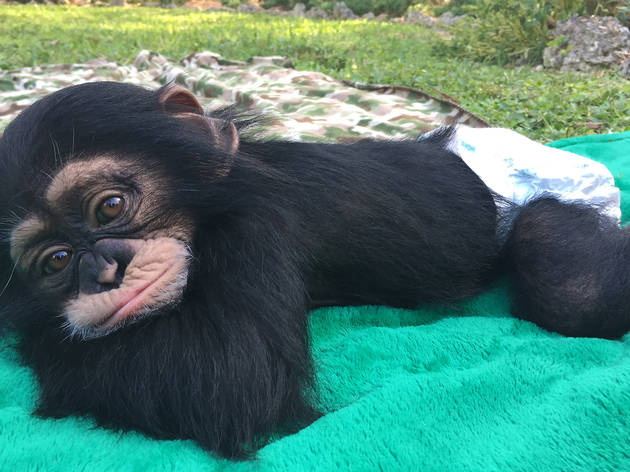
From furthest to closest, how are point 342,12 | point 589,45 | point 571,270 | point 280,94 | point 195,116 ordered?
1. point 342,12
2. point 589,45
3. point 280,94
4. point 571,270
5. point 195,116

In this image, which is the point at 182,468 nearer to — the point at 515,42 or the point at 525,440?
the point at 525,440

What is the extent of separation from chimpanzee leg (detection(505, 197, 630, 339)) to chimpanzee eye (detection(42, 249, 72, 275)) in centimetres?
179

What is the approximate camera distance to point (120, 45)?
8.27m

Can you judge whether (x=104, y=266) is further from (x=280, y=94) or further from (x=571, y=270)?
(x=280, y=94)

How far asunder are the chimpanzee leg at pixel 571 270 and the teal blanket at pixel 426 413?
0.41 feet

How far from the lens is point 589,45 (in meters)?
7.68

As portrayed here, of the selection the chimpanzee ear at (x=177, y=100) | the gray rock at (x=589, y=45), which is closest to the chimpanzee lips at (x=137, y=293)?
the chimpanzee ear at (x=177, y=100)

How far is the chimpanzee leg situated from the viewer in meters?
2.30

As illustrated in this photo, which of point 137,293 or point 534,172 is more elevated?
point 137,293

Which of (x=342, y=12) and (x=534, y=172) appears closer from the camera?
(x=534, y=172)

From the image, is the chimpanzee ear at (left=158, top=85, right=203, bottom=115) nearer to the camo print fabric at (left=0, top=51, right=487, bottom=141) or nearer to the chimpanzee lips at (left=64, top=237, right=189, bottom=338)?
the chimpanzee lips at (left=64, top=237, right=189, bottom=338)

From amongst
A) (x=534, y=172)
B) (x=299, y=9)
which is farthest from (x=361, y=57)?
(x=299, y=9)

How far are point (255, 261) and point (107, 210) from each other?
19.4 inches

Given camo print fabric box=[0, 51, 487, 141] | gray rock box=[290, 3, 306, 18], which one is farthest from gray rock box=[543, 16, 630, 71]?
gray rock box=[290, 3, 306, 18]
